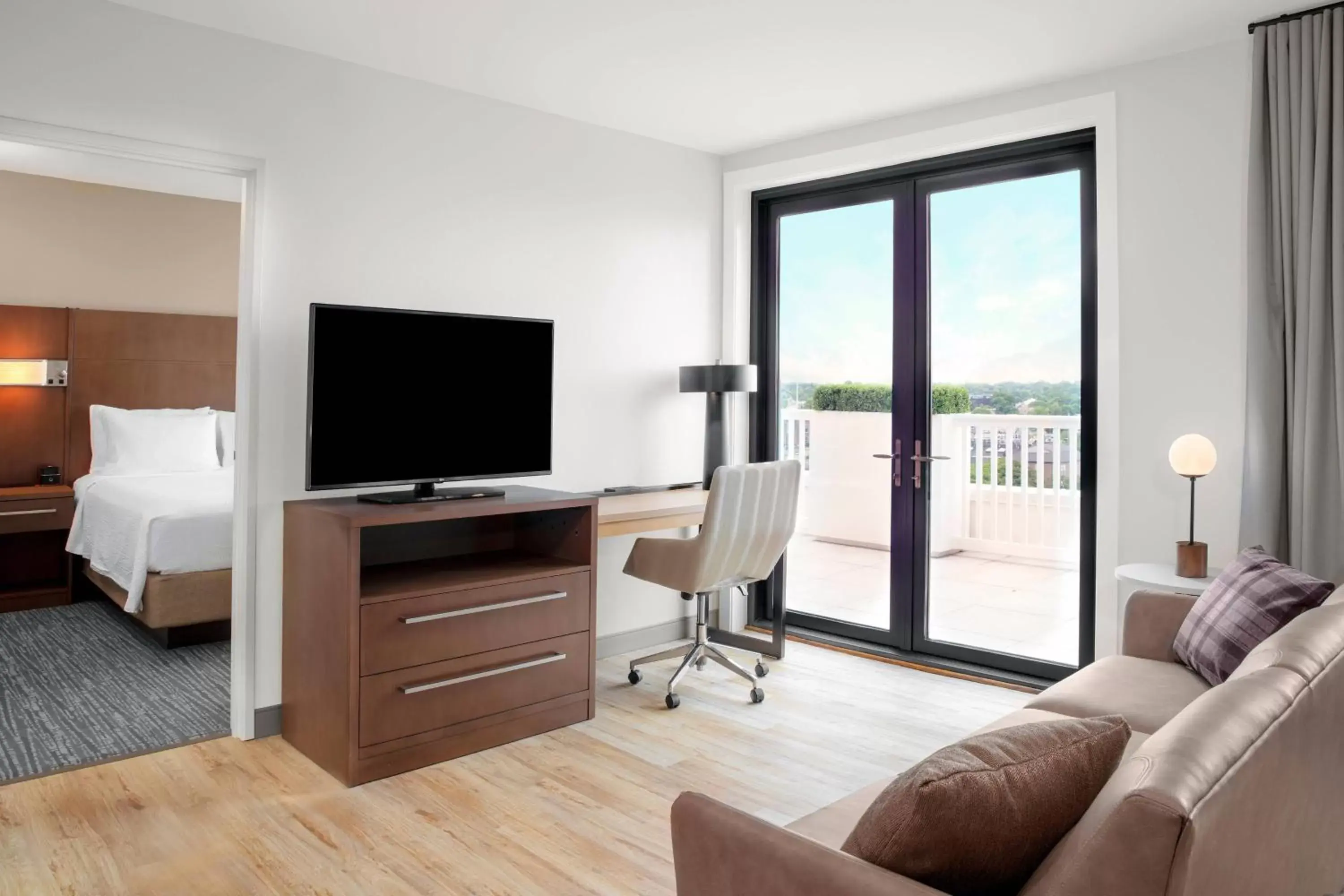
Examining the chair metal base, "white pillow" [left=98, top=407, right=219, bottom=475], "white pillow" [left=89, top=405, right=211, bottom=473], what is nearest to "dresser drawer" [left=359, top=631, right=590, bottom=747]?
the chair metal base

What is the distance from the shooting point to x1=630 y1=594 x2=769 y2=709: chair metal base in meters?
3.77

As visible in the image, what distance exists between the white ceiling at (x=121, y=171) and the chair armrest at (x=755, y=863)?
297 cm

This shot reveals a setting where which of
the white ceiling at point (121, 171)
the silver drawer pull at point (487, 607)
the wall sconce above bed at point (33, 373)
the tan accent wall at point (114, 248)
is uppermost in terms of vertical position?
the tan accent wall at point (114, 248)

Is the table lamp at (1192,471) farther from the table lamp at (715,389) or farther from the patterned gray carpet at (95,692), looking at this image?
the patterned gray carpet at (95,692)

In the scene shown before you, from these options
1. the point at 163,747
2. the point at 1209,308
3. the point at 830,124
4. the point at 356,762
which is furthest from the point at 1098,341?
the point at 163,747

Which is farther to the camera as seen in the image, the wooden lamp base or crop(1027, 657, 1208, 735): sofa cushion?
the wooden lamp base

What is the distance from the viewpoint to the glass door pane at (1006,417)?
3.97m

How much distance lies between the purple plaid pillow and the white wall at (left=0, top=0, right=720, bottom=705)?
8.44 feet

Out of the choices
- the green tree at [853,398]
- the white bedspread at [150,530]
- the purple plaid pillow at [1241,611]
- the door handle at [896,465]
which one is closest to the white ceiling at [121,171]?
the white bedspread at [150,530]

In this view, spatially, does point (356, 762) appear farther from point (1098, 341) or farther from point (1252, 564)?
point (1098, 341)

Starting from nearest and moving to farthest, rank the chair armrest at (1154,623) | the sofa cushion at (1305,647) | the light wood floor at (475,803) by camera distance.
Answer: the sofa cushion at (1305,647) → the light wood floor at (475,803) → the chair armrest at (1154,623)

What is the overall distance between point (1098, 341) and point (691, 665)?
2213mm

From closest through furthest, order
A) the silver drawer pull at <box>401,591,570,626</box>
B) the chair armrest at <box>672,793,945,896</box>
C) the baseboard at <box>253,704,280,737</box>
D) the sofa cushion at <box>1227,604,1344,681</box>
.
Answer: the chair armrest at <box>672,793,945,896</box> < the sofa cushion at <box>1227,604,1344,681</box> < the silver drawer pull at <box>401,591,570,626</box> < the baseboard at <box>253,704,280,737</box>

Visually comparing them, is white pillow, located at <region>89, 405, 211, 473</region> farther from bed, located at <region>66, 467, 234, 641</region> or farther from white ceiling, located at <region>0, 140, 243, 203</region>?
white ceiling, located at <region>0, 140, 243, 203</region>
